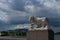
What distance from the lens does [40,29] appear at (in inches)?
278

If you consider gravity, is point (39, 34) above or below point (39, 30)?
below

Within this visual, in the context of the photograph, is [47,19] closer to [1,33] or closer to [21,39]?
[21,39]

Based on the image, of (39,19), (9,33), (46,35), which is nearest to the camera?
(46,35)

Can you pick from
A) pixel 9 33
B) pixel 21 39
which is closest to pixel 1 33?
pixel 9 33

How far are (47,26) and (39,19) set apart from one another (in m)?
0.51

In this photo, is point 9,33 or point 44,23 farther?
point 9,33

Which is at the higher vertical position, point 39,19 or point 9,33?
point 39,19

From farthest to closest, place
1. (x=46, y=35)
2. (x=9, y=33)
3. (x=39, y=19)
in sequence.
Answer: (x=9, y=33), (x=39, y=19), (x=46, y=35)

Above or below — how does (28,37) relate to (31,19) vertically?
below

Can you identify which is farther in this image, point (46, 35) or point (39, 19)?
point (39, 19)

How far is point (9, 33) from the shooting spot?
1012 centimetres

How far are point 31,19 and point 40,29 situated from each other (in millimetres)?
645

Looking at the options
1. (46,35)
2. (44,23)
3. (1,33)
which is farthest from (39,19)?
(1,33)

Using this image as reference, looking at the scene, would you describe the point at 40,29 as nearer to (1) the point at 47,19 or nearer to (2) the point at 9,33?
(1) the point at 47,19
